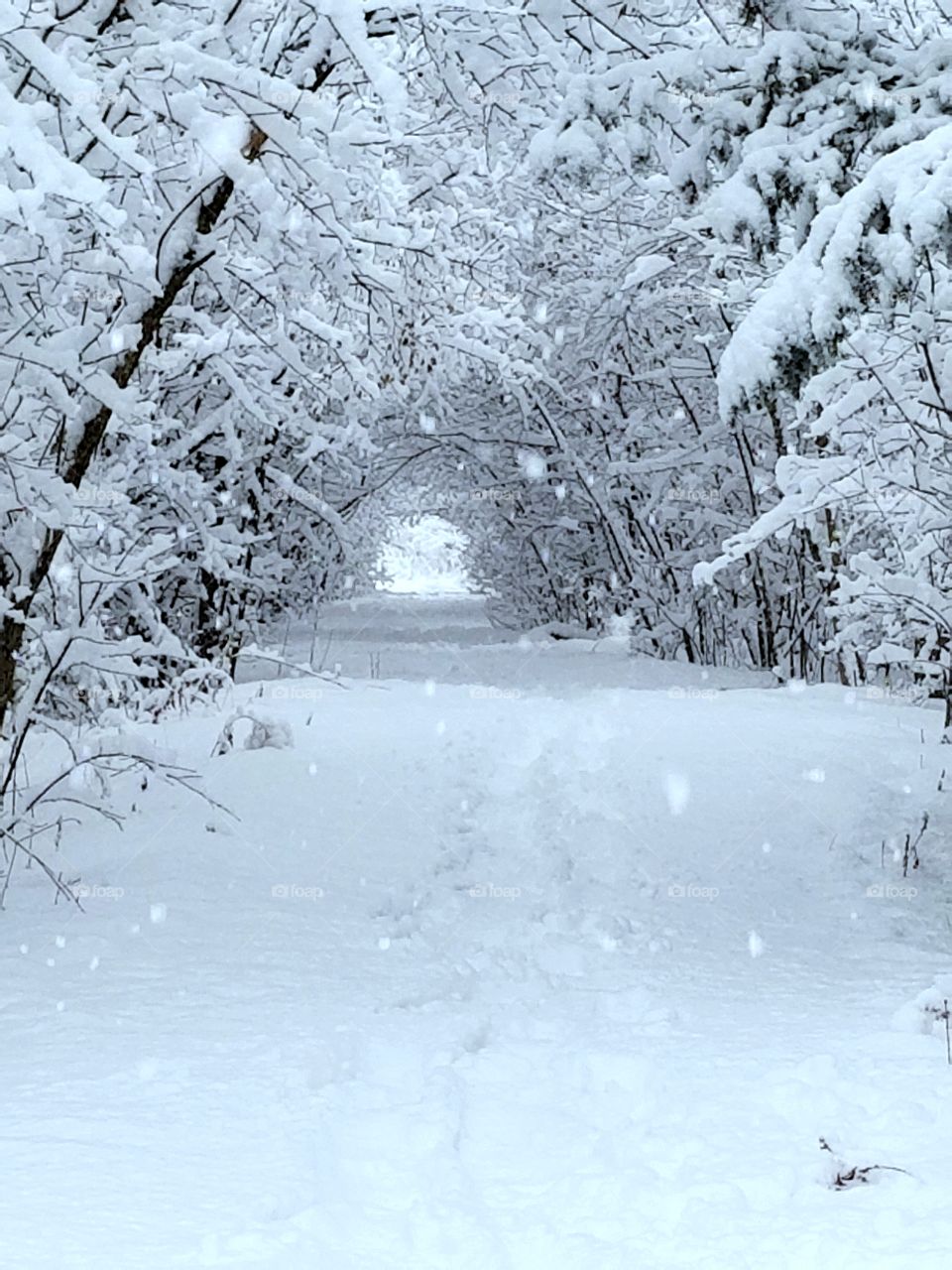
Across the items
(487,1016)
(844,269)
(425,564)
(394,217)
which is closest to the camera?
(844,269)

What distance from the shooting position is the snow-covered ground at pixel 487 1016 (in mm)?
2639

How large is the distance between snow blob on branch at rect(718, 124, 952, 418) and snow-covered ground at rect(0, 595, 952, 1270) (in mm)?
2013

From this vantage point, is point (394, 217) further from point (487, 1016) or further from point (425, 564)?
point (425, 564)

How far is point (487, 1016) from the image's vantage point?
3.90 meters

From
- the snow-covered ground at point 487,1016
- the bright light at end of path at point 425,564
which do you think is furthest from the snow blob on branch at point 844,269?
the bright light at end of path at point 425,564

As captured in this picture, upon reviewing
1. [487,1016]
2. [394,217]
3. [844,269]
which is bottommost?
[487,1016]

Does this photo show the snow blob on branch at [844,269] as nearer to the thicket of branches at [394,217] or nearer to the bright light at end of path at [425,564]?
the thicket of branches at [394,217]

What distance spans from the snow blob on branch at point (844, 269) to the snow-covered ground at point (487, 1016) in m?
2.01

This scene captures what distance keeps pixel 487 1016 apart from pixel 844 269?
251 centimetres

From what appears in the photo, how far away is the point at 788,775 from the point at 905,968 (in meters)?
2.43

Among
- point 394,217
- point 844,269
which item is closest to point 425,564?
point 394,217

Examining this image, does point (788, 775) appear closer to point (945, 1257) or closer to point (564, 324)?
point (945, 1257)

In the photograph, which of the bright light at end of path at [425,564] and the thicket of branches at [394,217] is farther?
the bright light at end of path at [425,564]

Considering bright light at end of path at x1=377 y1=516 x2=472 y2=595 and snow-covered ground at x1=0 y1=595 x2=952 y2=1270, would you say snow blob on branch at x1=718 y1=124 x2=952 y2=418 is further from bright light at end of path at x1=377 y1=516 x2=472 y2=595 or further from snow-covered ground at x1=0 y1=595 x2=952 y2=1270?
bright light at end of path at x1=377 y1=516 x2=472 y2=595
